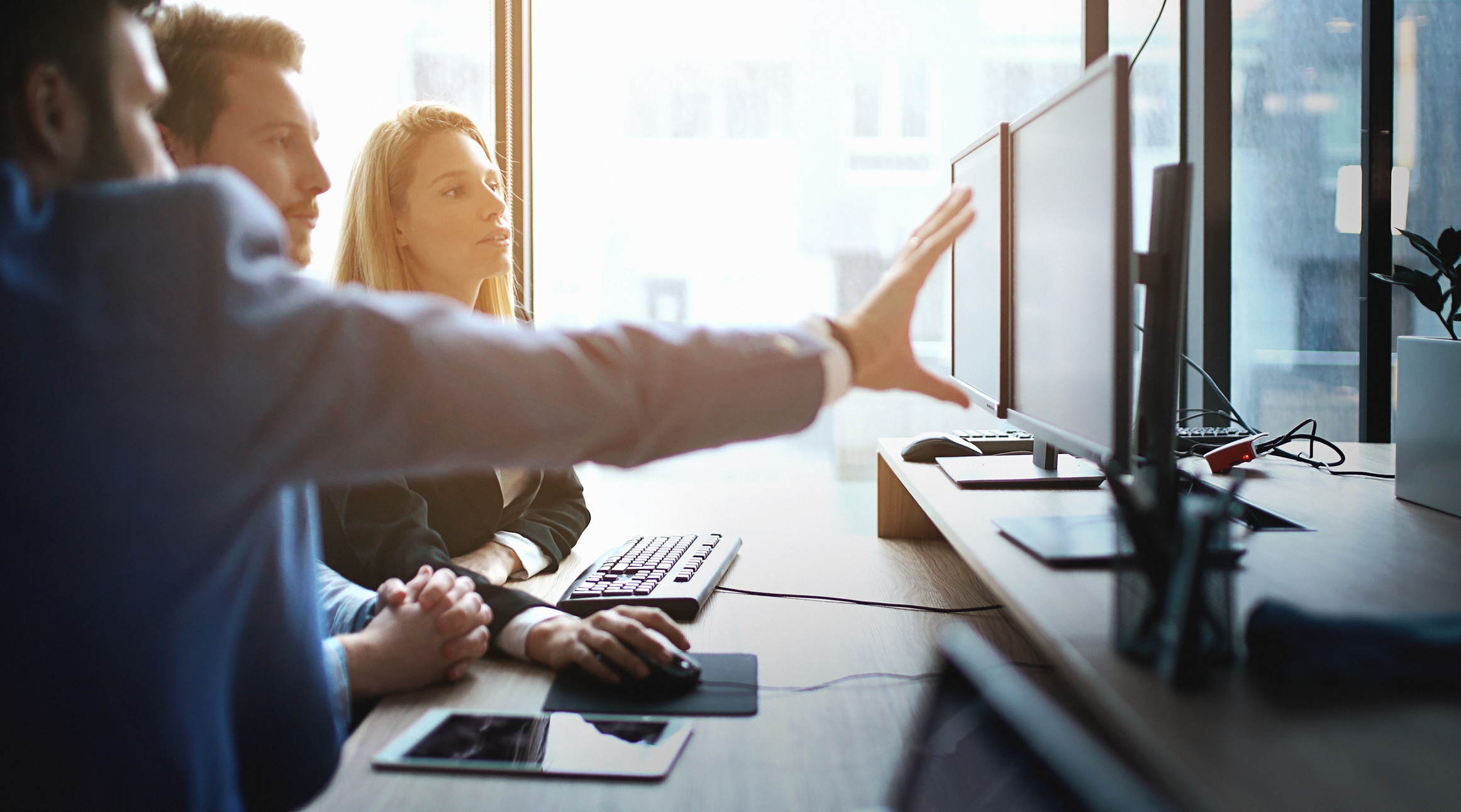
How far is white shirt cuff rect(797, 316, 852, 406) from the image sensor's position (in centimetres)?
64

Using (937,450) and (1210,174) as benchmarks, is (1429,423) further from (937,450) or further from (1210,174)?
(1210,174)

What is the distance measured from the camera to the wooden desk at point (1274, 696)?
47 centimetres

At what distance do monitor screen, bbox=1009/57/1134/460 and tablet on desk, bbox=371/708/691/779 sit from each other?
1.62 ft

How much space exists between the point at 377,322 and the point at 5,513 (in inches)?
8.7

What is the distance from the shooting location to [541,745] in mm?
775

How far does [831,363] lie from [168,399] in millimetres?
407

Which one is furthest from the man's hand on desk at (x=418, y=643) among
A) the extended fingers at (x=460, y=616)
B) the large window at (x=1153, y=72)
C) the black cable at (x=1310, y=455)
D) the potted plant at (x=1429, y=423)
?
the large window at (x=1153, y=72)

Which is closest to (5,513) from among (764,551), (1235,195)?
(764,551)

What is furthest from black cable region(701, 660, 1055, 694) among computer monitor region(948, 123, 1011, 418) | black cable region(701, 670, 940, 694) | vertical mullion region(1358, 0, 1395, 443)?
vertical mullion region(1358, 0, 1395, 443)

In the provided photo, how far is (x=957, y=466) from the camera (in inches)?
56.9

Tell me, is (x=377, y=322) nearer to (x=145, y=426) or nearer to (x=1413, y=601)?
(x=145, y=426)

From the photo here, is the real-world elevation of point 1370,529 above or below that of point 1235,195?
below

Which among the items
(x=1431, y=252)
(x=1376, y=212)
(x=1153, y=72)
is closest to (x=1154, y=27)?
(x=1153, y=72)

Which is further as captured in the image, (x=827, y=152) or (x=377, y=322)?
(x=827, y=152)
